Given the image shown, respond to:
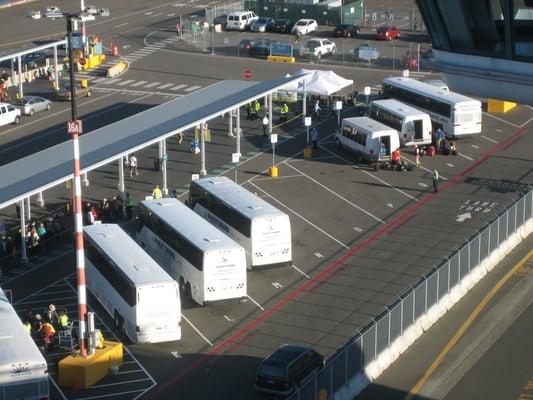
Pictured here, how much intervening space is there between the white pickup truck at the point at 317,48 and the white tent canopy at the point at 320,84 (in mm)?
13920

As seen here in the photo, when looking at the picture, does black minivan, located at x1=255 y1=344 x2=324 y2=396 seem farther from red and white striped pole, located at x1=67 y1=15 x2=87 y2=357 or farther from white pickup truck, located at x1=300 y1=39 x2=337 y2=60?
white pickup truck, located at x1=300 y1=39 x2=337 y2=60

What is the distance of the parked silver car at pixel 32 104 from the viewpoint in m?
72.8

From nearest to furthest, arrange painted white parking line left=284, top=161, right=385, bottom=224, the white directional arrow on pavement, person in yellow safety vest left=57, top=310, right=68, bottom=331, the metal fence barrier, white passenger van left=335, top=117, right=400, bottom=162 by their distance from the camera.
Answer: the metal fence barrier
person in yellow safety vest left=57, top=310, right=68, bottom=331
the white directional arrow on pavement
painted white parking line left=284, top=161, right=385, bottom=224
white passenger van left=335, top=117, right=400, bottom=162

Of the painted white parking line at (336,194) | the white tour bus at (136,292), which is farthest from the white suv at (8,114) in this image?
the white tour bus at (136,292)

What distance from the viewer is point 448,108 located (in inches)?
2608

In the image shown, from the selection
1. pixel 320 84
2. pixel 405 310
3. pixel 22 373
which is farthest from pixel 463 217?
pixel 22 373

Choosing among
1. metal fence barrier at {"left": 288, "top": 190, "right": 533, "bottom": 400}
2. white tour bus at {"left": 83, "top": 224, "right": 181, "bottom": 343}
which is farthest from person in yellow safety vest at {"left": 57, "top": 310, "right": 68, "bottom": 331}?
metal fence barrier at {"left": 288, "top": 190, "right": 533, "bottom": 400}

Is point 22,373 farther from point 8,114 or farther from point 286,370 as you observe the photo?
point 8,114

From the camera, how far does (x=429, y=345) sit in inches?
1597

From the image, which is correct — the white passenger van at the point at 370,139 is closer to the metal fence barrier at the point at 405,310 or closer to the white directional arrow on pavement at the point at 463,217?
the white directional arrow on pavement at the point at 463,217

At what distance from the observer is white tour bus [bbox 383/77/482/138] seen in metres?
65.8

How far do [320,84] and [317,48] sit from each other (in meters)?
15.8

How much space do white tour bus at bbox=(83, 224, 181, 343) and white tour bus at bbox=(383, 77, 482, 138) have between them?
27.1 meters

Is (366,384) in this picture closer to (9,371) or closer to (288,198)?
(9,371)
